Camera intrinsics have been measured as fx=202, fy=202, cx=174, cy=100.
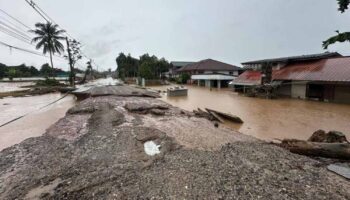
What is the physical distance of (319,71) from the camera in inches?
810

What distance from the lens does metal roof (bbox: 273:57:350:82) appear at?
18.4 m

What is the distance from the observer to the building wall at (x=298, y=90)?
2188 centimetres

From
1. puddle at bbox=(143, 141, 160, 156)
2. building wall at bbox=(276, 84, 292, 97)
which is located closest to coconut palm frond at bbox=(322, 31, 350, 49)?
puddle at bbox=(143, 141, 160, 156)

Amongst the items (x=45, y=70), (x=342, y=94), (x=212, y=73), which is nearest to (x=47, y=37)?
(x=212, y=73)

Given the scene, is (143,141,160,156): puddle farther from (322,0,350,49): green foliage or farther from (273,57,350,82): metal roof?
(273,57,350,82): metal roof

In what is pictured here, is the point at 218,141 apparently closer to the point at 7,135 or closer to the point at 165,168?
the point at 165,168

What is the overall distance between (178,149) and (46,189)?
12.1 ft

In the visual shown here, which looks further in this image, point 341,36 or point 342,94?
point 342,94

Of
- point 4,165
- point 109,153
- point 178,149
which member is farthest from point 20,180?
point 178,149

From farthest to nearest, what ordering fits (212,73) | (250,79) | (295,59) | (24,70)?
1. (24,70)
2. (212,73)
3. (250,79)
4. (295,59)

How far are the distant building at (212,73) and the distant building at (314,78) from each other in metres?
12.0

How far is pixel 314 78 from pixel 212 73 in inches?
1014

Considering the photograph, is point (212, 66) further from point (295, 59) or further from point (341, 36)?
point (341, 36)

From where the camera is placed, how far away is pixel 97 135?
834 cm
